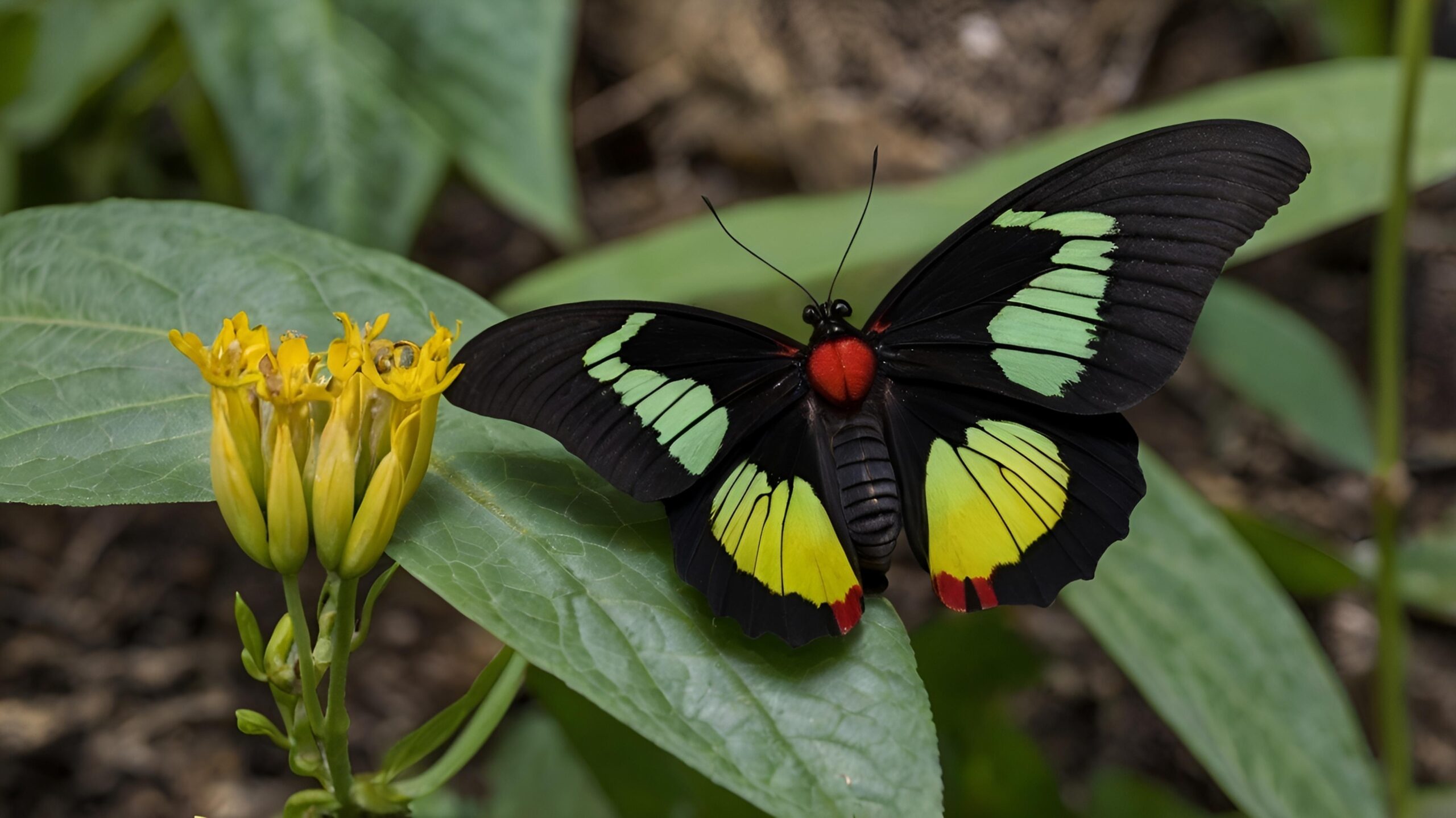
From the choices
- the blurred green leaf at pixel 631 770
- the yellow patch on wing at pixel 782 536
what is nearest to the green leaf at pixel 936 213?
the blurred green leaf at pixel 631 770

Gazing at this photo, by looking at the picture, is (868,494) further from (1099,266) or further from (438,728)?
(438,728)

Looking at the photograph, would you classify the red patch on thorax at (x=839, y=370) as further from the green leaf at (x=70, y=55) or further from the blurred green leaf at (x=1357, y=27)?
the blurred green leaf at (x=1357, y=27)

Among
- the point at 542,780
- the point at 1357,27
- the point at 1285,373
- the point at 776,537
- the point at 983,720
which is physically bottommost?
the point at 542,780

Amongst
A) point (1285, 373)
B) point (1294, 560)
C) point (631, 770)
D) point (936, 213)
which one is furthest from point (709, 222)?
point (1285, 373)

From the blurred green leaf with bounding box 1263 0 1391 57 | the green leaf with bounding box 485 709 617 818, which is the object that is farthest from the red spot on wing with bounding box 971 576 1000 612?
the blurred green leaf with bounding box 1263 0 1391 57

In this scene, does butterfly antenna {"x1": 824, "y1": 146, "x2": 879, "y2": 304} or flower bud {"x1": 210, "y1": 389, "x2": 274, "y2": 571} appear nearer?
flower bud {"x1": 210, "y1": 389, "x2": 274, "y2": 571}

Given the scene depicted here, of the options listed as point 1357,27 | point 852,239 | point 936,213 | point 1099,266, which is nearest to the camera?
point 1099,266

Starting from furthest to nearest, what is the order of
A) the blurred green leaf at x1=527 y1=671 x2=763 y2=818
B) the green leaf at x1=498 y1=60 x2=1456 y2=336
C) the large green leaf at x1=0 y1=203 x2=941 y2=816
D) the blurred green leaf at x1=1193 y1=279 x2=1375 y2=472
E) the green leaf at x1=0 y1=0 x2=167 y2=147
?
the blurred green leaf at x1=1193 y1=279 x2=1375 y2=472
the green leaf at x1=0 y1=0 x2=167 y2=147
the green leaf at x1=498 y1=60 x2=1456 y2=336
the blurred green leaf at x1=527 y1=671 x2=763 y2=818
the large green leaf at x1=0 y1=203 x2=941 y2=816

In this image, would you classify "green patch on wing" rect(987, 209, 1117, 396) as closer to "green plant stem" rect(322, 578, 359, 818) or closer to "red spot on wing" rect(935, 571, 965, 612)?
"red spot on wing" rect(935, 571, 965, 612)
